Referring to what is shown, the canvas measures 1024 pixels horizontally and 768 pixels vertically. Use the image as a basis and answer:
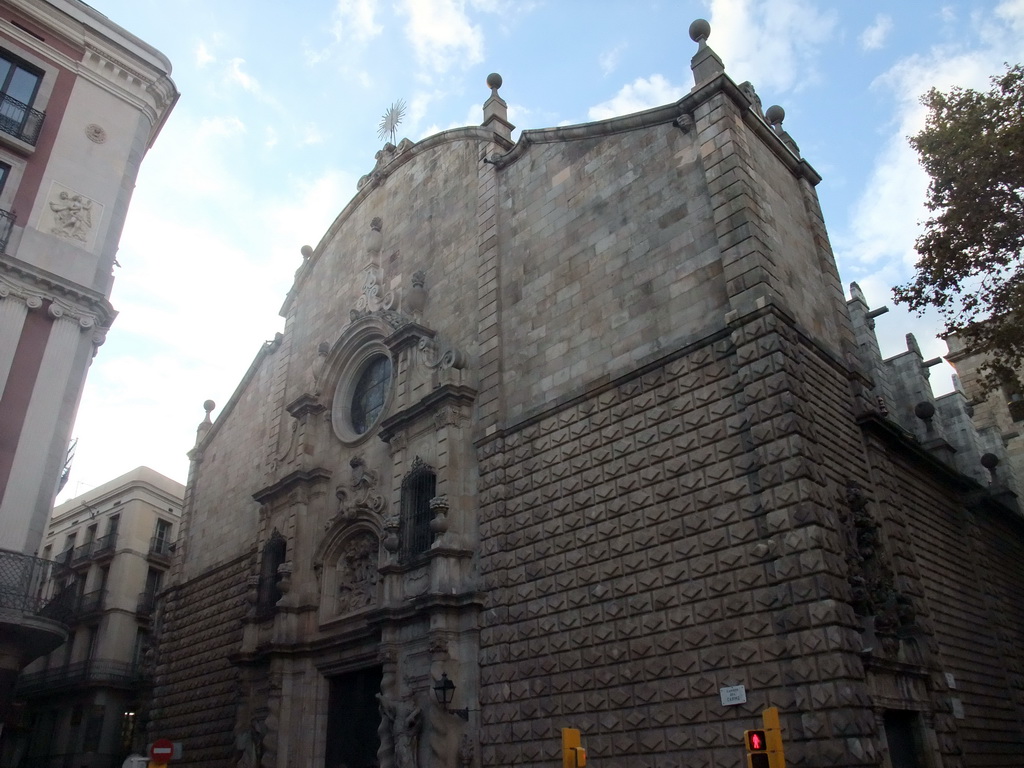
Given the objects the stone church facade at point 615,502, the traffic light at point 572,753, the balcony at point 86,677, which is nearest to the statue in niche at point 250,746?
the stone church facade at point 615,502

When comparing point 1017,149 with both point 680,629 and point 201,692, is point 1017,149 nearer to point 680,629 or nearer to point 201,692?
point 680,629

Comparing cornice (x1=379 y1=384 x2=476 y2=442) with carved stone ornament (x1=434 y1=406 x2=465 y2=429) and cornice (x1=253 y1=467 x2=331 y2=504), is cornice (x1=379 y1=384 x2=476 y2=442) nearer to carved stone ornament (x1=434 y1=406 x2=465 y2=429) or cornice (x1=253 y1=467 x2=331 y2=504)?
carved stone ornament (x1=434 y1=406 x2=465 y2=429)

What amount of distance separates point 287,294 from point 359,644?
36.2 feet

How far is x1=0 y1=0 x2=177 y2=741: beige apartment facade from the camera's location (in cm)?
1262

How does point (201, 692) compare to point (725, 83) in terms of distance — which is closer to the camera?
point (725, 83)

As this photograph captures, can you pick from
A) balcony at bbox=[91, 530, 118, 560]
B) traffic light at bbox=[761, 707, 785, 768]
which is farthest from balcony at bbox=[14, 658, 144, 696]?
traffic light at bbox=[761, 707, 785, 768]

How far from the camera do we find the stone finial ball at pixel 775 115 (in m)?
14.4

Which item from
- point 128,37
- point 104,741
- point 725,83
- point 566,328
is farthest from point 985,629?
point 104,741

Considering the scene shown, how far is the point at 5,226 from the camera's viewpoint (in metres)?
13.8

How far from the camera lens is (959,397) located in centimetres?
1966

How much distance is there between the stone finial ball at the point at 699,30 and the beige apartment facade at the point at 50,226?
10.9 metres

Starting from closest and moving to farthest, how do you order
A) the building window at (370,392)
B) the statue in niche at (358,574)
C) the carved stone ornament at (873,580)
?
1. the carved stone ornament at (873,580)
2. the statue in niche at (358,574)
3. the building window at (370,392)

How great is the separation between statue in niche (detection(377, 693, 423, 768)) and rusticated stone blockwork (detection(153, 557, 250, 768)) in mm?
5419

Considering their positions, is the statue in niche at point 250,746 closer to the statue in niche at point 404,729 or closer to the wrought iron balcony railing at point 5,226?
the statue in niche at point 404,729
